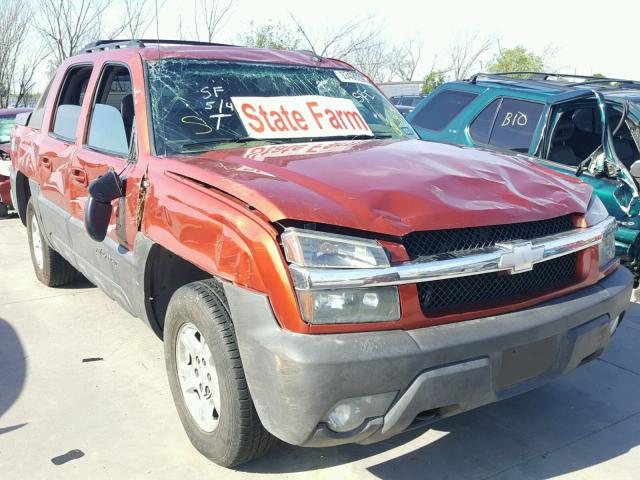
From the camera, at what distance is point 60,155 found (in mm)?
4383

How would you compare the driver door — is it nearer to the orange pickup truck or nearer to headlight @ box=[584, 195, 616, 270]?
the orange pickup truck

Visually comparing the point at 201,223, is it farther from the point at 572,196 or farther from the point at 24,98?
the point at 24,98

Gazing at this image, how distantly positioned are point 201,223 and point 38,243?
349 cm

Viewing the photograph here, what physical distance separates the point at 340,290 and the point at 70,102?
138 inches

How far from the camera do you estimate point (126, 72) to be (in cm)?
402

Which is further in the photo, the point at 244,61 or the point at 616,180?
the point at 616,180

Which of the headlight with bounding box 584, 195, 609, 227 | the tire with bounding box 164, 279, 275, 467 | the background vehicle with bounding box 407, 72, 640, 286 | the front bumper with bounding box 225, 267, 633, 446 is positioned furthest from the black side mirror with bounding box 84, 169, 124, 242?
the background vehicle with bounding box 407, 72, 640, 286

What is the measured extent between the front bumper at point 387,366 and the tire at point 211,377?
155 millimetres

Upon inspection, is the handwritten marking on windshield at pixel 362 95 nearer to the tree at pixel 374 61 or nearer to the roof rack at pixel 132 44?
the roof rack at pixel 132 44

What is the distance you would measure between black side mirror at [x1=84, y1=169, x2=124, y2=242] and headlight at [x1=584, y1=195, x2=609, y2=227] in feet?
7.51

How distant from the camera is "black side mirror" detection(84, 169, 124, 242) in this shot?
3.31 metres

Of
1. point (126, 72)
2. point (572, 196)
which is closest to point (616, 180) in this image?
point (572, 196)

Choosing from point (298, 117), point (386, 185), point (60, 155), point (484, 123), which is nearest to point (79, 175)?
point (60, 155)

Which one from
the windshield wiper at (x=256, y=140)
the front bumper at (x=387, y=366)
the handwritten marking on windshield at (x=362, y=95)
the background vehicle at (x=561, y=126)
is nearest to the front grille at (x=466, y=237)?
the front bumper at (x=387, y=366)
